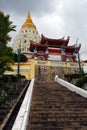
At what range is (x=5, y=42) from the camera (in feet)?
50.4

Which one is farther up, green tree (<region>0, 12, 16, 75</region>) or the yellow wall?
green tree (<region>0, 12, 16, 75</region>)

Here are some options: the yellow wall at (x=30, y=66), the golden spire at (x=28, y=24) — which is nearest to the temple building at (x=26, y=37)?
the golden spire at (x=28, y=24)

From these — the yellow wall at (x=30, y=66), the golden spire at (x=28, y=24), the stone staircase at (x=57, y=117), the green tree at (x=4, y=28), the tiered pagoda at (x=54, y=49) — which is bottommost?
the yellow wall at (x=30, y=66)

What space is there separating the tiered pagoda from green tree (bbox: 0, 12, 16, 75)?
88.6 ft

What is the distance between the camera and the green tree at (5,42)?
44.7 ft

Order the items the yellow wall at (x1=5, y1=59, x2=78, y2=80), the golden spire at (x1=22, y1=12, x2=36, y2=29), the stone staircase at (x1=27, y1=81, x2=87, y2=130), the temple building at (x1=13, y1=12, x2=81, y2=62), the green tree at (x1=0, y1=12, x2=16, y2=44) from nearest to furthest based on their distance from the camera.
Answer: the stone staircase at (x1=27, y1=81, x2=87, y2=130) → the green tree at (x1=0, y1=12, x2=16, y2=44) → the yellow wall at (x1=5, y1=59, x2=78, y2=80) → the temple building at (x1=13, y1=12, x2=81, y2=62) → the golden spire at (x1=22, y1=12, x2=36, y2=29)

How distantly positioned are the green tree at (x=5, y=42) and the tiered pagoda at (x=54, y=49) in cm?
2702

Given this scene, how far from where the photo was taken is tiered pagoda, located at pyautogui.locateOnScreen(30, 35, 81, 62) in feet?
141

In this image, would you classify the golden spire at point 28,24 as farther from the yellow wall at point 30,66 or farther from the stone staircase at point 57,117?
the stone staircase at point 57,117

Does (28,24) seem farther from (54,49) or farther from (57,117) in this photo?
(57,117)

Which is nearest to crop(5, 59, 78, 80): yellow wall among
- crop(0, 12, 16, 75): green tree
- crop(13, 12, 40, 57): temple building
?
crop(0, 12, 16, 75): green tree

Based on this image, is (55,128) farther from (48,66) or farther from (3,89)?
(48,66)

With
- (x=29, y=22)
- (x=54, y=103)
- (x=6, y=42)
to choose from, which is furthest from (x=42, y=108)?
(x=29, y=22)

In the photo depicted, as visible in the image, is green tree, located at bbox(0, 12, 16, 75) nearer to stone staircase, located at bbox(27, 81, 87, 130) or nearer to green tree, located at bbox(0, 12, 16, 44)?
green tree, located at bbox(0, 12, 16, 44)
